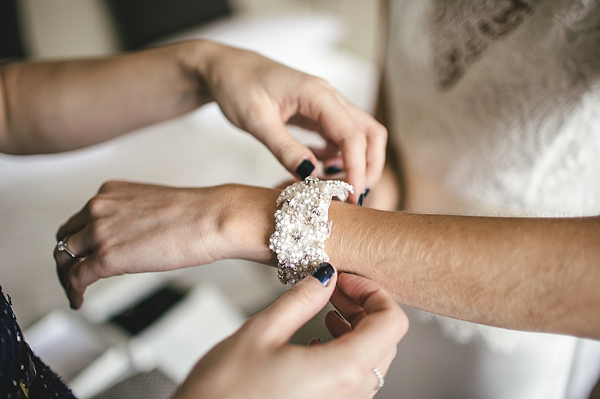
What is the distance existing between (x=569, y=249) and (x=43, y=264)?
1482 mm

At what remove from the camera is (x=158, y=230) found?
630mm

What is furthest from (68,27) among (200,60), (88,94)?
(200,60)

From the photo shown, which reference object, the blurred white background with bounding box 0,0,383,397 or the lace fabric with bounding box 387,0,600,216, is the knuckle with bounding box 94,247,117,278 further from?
the lace fabric with bounding box 387,0,600,216

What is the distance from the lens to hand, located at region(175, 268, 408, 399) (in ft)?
1.24

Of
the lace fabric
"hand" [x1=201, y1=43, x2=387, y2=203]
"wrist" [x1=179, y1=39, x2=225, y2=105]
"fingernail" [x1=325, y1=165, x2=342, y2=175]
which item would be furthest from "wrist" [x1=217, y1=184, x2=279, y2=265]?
the lace fabric

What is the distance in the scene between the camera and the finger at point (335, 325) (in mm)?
522

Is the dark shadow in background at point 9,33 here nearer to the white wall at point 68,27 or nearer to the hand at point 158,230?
the white wall at point 68,27

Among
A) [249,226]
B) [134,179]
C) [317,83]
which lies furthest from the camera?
[134,179]

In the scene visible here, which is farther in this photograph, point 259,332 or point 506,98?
point 506,98

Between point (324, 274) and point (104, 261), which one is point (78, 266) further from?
point (324, 274)

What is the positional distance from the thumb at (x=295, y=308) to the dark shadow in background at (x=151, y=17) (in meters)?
2.20

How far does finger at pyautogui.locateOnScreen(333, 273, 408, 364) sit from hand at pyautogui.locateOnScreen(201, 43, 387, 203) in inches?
9.6

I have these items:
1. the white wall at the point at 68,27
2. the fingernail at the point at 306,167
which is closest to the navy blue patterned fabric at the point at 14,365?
the fingernail at the point at 306,167

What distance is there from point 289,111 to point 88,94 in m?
0.50
